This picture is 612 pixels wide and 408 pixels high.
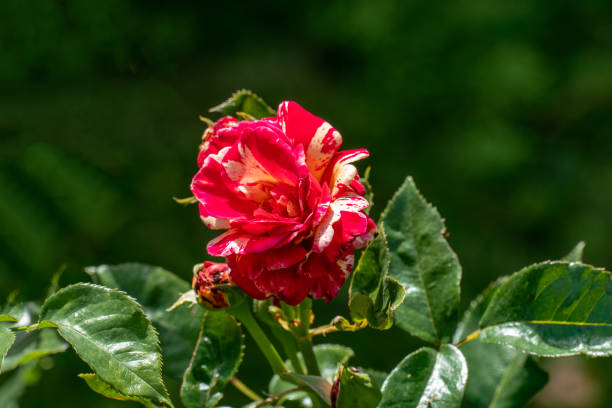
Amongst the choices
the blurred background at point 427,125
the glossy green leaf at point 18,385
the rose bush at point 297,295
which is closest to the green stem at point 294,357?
the rose bush at point 297,295

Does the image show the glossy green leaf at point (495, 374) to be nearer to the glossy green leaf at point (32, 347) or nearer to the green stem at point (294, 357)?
the green stem at point (294, 357)

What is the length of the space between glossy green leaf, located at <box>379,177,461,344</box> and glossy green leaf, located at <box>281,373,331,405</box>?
105mm

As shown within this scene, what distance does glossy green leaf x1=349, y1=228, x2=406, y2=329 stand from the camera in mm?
460

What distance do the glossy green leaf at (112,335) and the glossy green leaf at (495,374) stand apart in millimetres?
306

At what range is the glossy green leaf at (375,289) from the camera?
460 mm

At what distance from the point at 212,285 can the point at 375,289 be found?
0.13 metres

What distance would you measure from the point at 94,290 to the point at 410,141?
1.59 m

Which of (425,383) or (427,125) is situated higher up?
(425,383)

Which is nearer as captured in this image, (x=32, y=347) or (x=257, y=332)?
(x=257, y=332)

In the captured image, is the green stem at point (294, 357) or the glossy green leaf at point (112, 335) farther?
the green stem at point (294, 357)

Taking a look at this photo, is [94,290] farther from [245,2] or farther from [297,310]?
[245,2]

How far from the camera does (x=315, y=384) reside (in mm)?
490

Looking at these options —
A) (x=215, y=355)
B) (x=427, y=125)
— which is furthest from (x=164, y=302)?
Result: (x=427, y=125)

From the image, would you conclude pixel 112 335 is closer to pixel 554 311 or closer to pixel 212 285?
pixel 212 285
